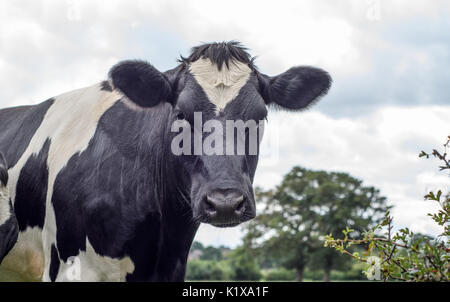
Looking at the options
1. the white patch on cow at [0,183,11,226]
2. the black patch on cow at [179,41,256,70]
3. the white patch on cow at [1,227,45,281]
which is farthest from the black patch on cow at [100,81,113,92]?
the white patch on cow at [0,183,11,226]

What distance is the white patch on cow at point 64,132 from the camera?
224 inches

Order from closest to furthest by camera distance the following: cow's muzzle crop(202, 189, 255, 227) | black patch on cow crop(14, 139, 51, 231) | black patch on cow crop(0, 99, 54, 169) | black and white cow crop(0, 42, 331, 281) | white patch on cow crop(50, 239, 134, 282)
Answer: cow's muzzle crop(202, 189, 255, 227) < black and white cow crop(0, 42, 331, 281) < white patch on cow crop(50, 239, 134, 282) < black patch on cow crop(14, 139, 51, 231) < black patch on cow crop(0, 99, 54, 169)

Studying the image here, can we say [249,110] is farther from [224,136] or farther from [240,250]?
[240,250]

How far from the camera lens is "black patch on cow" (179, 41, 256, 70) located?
5.27 metres

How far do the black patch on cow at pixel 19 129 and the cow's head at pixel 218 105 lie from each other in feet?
6.02

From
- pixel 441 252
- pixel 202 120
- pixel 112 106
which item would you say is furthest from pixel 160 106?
pixel 441 252

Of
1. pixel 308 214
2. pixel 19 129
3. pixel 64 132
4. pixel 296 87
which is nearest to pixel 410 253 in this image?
pixel 296 87

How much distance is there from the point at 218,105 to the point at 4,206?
2.08 meters

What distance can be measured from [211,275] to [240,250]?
18.4 meters

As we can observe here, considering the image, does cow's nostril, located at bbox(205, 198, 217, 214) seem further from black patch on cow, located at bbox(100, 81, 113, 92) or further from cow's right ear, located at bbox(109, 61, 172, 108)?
black patch on cow, located at bbox(100, 81, 113, 92)

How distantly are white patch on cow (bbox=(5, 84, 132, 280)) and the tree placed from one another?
2167 inches

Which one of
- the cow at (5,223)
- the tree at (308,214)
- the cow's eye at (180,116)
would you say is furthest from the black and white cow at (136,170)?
the tree at (308,214)

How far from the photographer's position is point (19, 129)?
7.07 m
